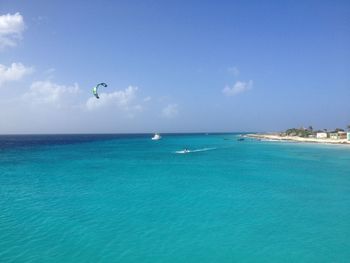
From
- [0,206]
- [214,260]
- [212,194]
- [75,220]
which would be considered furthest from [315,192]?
[0,206]

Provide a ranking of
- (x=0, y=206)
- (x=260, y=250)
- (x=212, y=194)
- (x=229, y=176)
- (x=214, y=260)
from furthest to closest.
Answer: (x=229, y=176) < (x=212, y=194) < (x=0, y=206) < (x=260, y=250) < (x=214, y=260)

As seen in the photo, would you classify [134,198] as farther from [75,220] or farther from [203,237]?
[203,237]

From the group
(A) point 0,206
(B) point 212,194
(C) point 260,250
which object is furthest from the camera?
(B) point 212,194

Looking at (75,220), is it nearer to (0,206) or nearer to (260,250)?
(0,206)

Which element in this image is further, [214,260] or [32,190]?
[32,190]

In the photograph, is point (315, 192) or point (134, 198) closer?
point (134, 198)

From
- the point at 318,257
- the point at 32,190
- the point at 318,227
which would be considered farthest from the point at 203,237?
the point at 32,190

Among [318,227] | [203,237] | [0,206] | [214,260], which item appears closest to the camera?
[214,260]

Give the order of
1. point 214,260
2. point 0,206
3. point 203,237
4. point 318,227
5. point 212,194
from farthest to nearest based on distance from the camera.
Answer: point 212,194 → point 0,206 → point 318,227 → point 203,237 → point 214,260
